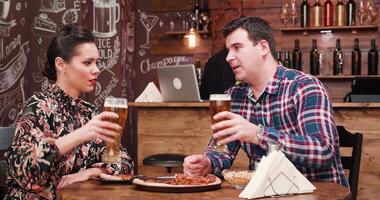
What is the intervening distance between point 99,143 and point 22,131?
0.39 meters

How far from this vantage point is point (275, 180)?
1721mm

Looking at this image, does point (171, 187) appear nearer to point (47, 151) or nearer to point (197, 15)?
point (47, 151)

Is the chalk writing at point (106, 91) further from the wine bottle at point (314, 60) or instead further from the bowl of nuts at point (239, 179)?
the bowl of nuts at point (239, 179)

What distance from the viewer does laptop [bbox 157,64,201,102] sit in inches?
162

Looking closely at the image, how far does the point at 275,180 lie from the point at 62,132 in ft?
3.35

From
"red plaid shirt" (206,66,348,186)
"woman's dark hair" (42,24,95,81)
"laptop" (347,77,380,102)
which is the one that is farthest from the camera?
"laptop" (347,77,380,102)

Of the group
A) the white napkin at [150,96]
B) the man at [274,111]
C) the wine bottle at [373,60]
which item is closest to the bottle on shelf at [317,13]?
the wine bottle at [373,60]

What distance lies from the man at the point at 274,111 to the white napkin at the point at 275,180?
0.15 metres

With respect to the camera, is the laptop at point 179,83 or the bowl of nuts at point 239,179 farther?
the laptop at point 179,83

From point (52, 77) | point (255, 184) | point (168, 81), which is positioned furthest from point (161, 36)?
point (255, 184)

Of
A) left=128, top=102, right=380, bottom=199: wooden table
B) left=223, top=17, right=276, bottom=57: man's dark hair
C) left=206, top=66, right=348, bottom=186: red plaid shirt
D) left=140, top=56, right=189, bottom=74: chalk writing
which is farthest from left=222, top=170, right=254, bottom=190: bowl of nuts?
left=140, top=56, right=189, bottom=74: chalk writing

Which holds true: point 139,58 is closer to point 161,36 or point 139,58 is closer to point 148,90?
point 161,36

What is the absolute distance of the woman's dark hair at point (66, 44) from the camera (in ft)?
8.27

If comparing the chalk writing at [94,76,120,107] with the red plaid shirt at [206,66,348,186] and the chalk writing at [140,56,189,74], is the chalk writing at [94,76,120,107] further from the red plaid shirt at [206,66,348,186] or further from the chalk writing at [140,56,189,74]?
the red plaid shirt at [206,66,348,186]
